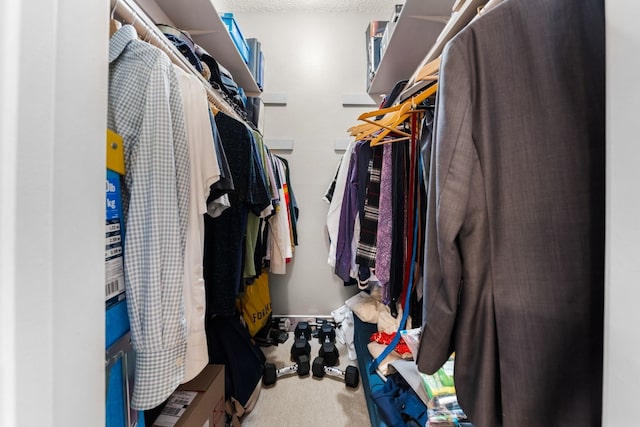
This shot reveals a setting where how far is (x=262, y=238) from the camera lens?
147 centimetres

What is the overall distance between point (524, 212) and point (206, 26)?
5.07 ft

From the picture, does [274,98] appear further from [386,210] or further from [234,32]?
[386,210]

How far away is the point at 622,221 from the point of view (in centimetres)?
22

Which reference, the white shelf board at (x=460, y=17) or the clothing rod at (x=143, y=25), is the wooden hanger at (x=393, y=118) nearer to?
the white shelf board at (x=460, y=17)

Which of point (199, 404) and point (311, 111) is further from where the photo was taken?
point (311, 111)

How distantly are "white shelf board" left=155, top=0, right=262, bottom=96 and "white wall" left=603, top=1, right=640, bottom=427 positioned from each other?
4.58 feet

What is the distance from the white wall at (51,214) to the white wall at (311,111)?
1735 millimetres

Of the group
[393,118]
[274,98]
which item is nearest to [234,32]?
[274,98]

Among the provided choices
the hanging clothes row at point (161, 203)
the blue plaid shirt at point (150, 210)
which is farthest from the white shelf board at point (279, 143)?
the blue plaid shirt at point (150, 210)

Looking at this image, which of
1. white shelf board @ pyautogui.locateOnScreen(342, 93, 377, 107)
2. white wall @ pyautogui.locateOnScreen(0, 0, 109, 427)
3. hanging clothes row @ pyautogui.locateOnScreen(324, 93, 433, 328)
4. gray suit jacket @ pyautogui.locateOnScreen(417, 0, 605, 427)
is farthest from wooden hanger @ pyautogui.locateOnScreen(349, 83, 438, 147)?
white shelf board @ pyautogui.locateOnScreen(342, 93, 377, 107)

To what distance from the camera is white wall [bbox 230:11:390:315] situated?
6.48 ft

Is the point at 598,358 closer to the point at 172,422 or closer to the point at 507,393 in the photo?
the point at 507,393

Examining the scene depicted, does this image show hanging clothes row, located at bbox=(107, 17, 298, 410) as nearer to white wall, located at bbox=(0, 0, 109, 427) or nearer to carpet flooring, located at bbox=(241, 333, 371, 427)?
white wall, located at bbox=(0, 0, 109, 427)

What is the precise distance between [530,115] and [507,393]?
1.44ft
